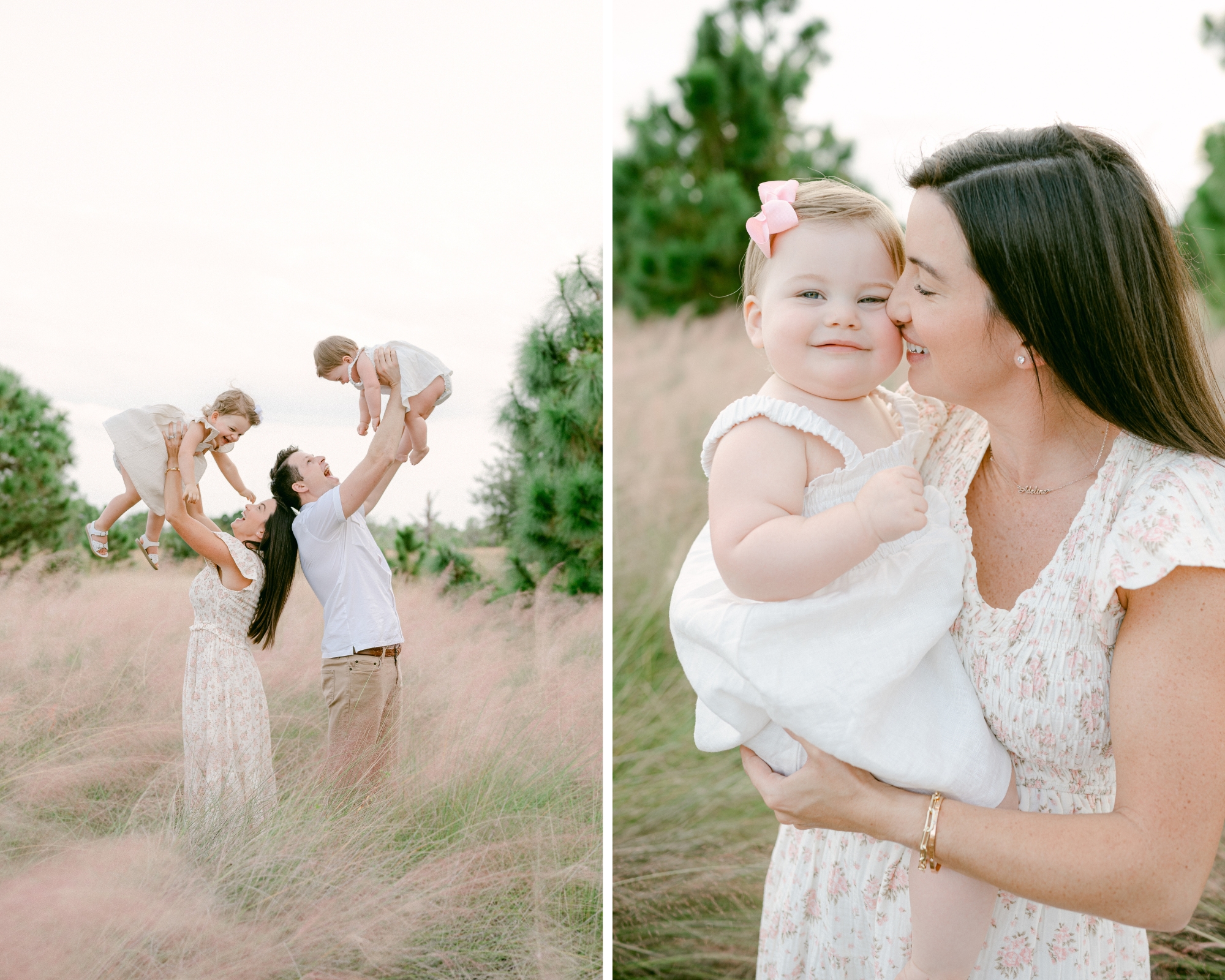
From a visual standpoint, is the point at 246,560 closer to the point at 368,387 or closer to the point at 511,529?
the point at 368,387

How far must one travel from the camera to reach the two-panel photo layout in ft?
4.16

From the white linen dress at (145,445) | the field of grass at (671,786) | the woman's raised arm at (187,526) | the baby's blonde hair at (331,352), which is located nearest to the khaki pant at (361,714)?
the woman's raised arm at (187,526)

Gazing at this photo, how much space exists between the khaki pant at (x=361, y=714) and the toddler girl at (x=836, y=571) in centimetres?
73

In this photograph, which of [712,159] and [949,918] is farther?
[712,159]

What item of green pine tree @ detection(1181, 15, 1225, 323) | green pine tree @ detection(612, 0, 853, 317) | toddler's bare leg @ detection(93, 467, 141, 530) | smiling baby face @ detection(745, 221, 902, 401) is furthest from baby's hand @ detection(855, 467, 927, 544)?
green pine tree @ detection(612, 0, 853, 317)

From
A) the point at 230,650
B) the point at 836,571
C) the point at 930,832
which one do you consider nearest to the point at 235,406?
the point at 230,650

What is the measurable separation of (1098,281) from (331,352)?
1.39 m

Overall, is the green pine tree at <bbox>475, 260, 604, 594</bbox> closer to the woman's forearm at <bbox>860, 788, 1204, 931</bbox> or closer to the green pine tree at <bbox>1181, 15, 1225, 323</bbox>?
the woman's forearm at <bbox>860, 788, 1204, 931</bbox>

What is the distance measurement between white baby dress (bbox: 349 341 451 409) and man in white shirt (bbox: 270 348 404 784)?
15mm

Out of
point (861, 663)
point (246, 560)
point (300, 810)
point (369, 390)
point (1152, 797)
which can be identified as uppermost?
point (369, 390)

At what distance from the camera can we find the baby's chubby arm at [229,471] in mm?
1729

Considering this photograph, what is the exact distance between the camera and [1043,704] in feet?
4.21

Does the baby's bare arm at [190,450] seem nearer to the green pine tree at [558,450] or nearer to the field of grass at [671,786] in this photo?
the green pine tree at [558,450]

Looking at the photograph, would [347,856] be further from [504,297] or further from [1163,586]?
[1163,586]
